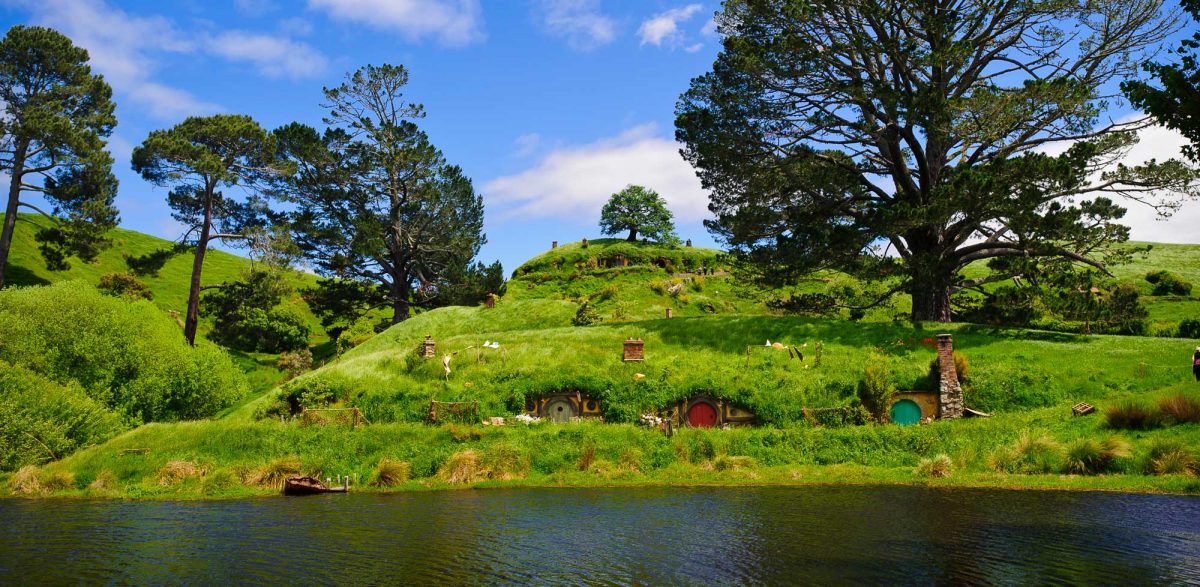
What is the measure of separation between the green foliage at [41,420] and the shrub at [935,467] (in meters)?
37.4

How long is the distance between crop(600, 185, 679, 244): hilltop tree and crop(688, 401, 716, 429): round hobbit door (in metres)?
76.8

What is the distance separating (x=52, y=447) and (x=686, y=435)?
2887 centimetres

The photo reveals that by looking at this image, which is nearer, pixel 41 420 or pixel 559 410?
pixel 41 420

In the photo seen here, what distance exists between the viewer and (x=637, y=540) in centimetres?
2023

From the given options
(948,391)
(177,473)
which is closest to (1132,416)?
(948,391)

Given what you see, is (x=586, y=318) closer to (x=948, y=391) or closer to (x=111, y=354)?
(x=948, y=391)

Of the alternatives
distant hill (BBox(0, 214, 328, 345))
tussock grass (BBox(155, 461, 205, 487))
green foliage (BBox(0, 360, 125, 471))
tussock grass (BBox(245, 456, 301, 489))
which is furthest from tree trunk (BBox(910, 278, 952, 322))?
distant hill (BBox(0, 214, 328, 345))

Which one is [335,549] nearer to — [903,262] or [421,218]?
[903,262]

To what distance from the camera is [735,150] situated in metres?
48.9

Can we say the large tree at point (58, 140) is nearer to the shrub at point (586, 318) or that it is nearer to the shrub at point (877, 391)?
the shrub at point (586, 318)

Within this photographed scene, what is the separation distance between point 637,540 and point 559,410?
18.8m

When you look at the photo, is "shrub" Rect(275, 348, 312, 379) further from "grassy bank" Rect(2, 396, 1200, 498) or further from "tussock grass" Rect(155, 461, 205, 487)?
"tussock grass" Rect(155, 461, 205, 487)

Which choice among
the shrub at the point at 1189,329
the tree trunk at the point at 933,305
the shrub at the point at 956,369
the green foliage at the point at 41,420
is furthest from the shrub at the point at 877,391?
the green foliage at the point at 41,420

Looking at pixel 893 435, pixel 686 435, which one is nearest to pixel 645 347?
pixel 686 435
